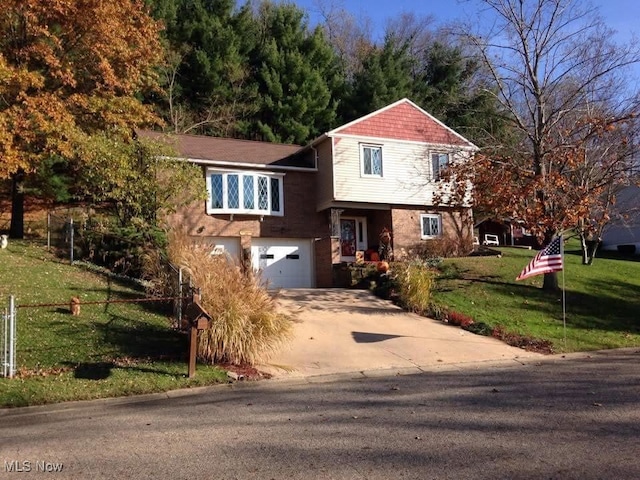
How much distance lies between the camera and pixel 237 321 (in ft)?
36.6

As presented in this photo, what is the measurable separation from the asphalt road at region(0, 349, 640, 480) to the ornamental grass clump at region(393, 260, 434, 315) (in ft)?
23.2

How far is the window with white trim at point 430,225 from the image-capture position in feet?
87.1

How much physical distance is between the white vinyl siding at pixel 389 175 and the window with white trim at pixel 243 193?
2618 millimetres

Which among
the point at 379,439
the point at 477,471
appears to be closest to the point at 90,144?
the point at 379,439

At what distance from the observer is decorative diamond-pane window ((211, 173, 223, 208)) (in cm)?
2369

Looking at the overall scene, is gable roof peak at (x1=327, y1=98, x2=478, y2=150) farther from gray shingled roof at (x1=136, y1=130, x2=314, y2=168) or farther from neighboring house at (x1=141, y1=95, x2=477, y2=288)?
gray shingled roof at (x1=136, y1=130, x2=314, y2=168)

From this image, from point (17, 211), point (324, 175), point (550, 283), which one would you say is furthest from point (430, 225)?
point (17, 211)

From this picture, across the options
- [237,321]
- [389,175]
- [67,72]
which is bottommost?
[237,321]

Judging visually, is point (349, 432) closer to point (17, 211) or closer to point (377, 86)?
Result: point (17, 211)

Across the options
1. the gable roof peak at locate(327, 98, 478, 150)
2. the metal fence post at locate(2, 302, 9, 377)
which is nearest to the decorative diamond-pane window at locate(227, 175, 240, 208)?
the gable roof peak at locate(327, 98, 478, 150)

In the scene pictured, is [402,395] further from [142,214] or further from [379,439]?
[142,214]

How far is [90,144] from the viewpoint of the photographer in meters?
17.8

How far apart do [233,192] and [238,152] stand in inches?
88.8

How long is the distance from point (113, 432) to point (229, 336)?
4182 millimetres
